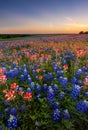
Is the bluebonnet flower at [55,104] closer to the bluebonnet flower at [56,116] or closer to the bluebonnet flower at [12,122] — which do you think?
the bluebonnet flower at [56,116]

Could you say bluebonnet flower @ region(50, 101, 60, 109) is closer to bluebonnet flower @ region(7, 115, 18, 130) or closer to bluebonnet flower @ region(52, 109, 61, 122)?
bluebonnet flower @ region(52, 109, 61, 122)

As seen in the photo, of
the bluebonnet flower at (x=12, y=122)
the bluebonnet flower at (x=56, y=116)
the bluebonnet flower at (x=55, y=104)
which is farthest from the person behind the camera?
the bluebonnet flower at (x=55, y=104)

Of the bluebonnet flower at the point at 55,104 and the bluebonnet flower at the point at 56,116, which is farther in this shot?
the bluebonnet flower at the point at 55,104

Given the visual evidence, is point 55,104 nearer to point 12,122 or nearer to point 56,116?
point 56,116

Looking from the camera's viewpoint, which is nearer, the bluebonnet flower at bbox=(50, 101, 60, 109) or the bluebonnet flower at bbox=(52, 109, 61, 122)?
the bluebonnet flower at bbox=(52, 109, 61, 122)

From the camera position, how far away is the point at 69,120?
368 cm

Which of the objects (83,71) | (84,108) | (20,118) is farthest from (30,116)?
(83,71)

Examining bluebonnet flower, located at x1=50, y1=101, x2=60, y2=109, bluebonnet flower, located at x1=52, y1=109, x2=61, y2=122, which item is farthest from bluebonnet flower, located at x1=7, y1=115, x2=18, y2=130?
bluebonnet flower, located at x1=50, y1=101, x2=60, y2=109

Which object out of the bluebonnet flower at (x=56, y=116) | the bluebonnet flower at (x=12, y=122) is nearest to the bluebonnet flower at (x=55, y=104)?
the bluebonnet flower at (x=56, y=116)

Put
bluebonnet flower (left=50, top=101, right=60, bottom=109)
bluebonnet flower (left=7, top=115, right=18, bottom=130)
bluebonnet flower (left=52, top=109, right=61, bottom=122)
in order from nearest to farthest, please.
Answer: bluebonnet flower (left=7, top=115, right=18, bottom=130) < bluebonnet flower (left=52, top=109, right=61, bottom=122) < bluebonnet flower (left=50, top=101, right=60, bottom=109)

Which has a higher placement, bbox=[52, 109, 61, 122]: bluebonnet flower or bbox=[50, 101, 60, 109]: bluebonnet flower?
bbox=[50, 101, 60, 109]: bluebonnet flower

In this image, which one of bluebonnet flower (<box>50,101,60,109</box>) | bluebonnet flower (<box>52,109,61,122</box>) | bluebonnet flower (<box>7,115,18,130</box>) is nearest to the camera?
bluebonnet flower (<box>7,115,18,130</box>)

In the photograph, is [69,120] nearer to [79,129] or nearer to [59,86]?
[79,129]

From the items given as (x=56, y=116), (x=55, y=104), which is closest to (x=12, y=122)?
(x=56, y=116)
